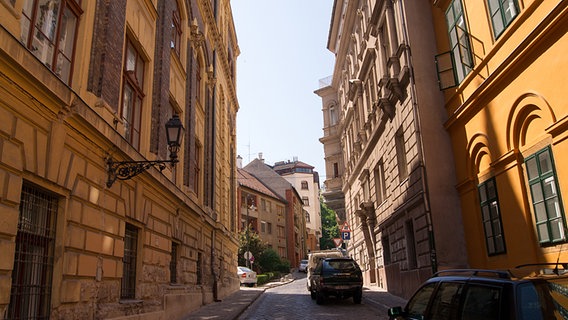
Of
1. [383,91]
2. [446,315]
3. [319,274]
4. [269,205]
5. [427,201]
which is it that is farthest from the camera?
[269,205]

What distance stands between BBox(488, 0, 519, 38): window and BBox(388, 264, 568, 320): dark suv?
717 centimetres

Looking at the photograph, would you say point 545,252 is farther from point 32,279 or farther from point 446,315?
point 32,279

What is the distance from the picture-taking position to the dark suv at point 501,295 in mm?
3441

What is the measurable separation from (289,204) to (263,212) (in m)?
8.38

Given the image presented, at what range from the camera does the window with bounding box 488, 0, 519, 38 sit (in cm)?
968

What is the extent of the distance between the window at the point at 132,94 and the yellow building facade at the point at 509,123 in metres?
8.35

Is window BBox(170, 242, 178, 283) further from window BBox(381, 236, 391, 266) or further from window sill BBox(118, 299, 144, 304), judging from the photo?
window BBox(381, 236, 391, 266)

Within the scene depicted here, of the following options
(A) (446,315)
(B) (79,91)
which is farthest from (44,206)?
(A) (446,315)

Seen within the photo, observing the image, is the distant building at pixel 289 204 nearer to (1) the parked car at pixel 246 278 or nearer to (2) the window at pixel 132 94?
(1) the parked car at pixel 246 278

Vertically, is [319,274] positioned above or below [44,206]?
below

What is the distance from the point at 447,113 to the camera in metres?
14.3

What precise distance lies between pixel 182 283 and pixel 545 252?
990 centimetres

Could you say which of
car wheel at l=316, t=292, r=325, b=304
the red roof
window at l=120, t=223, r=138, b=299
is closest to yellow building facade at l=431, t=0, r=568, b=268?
car wheel at l=316, t=292, r=325, b=304

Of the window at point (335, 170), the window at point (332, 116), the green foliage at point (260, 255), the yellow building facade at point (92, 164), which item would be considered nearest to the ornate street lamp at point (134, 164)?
the yellow building facade at point (92, 164)
